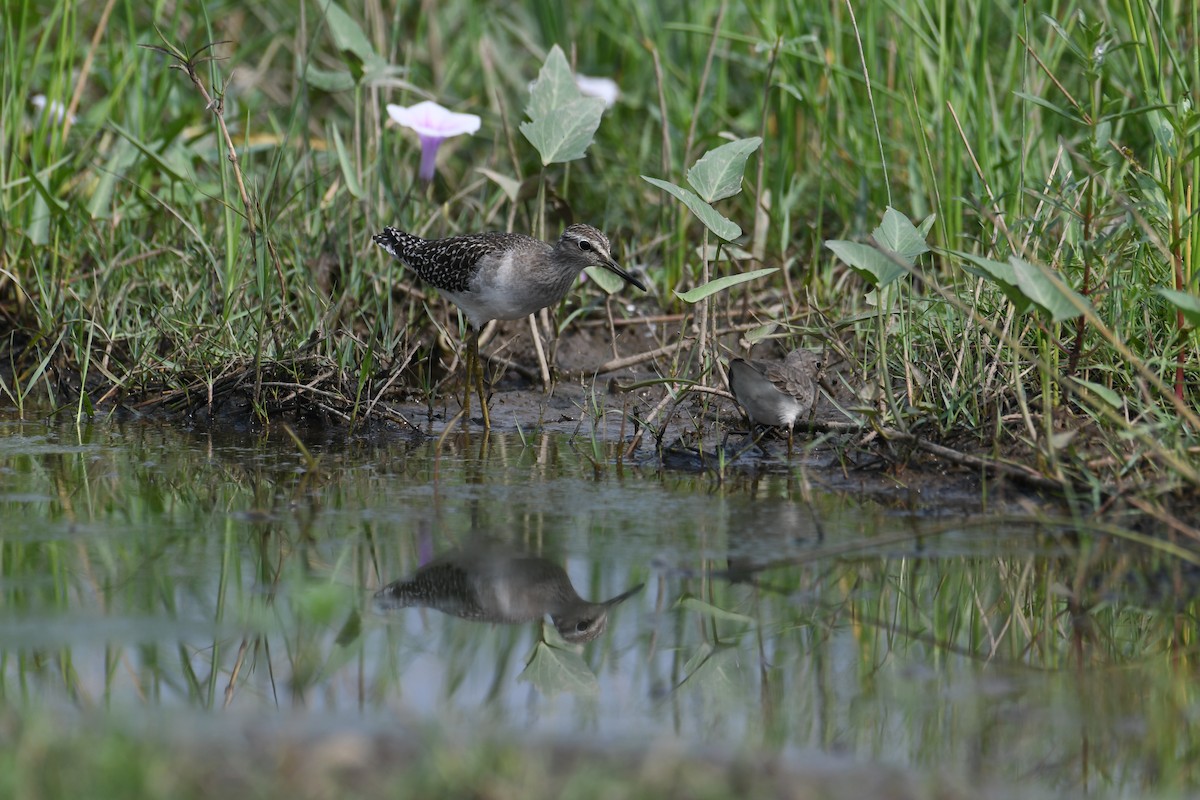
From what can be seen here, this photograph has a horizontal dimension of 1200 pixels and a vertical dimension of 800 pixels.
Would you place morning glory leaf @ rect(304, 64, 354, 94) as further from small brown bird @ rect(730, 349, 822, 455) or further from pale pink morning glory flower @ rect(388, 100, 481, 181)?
small brown bird @ rect(730, 349, 822, 455)

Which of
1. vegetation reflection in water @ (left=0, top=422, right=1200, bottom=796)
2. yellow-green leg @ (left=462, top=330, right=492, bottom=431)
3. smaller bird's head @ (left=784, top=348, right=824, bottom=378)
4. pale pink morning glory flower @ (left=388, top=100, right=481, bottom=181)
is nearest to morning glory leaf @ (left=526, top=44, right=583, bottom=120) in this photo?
pale pink morning glory flower @ (left=388, top=100, right=481, bottom=181)

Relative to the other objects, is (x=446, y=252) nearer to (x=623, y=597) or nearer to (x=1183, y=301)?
(x=623, y=597)

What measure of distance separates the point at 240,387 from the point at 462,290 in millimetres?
999

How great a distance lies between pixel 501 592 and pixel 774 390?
1.55 m

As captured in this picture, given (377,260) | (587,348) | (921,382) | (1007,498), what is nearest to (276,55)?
(377,260)

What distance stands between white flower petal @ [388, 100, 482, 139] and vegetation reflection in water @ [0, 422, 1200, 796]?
2096mm

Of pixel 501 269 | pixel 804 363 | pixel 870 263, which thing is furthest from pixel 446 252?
pixel 870 263

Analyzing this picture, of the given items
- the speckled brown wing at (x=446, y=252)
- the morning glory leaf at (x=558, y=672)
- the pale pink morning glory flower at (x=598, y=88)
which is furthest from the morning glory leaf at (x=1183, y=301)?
the pale pink morning glory flower at (x=598, y=88)

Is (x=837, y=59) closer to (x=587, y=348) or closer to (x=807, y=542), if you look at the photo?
(x=587, y=348)

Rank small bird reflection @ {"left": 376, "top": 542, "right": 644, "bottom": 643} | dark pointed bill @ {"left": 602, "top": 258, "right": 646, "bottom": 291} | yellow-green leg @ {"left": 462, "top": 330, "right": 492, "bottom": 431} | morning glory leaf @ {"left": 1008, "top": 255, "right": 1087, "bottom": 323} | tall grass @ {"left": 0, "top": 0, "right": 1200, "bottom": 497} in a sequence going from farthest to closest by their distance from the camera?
dark pointed bill @ {"left": 602, "top": 258, "right": 646, "bottom": 291} < yellow-green leg @ {"left": 462, "top": 330, "right": 492, "bottom": 431} < tall grass @ {"left": 0, "top": 0, "right": 1200, "bottom": 497} < morning glory leaf @ {"left": 1008, "top": 255, "right": 1087, "bottom": 323} < small bird reflection @ {"left": 376, "top": 542, "right": 644, "bottom": 643}

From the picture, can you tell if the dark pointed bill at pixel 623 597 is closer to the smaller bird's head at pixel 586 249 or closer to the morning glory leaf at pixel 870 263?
the morning glory leaf at pixel 870 263

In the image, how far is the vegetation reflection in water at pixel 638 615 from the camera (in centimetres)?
305

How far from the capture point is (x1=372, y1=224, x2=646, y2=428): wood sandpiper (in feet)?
19.6

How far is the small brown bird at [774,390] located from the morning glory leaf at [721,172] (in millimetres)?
659
